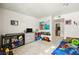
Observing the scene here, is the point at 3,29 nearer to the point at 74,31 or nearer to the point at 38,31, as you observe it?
the point at 38,31

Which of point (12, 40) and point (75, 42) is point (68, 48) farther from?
point (12, 40)

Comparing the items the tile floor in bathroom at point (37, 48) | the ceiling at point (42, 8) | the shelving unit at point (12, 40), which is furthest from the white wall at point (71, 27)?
the shelving unit at point (12, 40)

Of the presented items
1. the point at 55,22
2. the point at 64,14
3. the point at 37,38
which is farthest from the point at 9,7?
the point at 64,14

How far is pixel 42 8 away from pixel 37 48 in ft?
2.50

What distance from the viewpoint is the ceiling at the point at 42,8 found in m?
1.59

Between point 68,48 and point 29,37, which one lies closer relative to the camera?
point 68,48

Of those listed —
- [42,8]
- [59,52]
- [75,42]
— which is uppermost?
[42,8]

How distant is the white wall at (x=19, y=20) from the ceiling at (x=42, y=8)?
8 centimetres

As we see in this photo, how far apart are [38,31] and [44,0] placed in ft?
1.95

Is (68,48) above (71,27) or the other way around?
the other way around

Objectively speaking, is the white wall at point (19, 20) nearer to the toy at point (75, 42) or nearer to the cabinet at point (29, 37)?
the cabinet at point (29, 37)

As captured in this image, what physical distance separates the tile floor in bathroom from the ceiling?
0.55 metres

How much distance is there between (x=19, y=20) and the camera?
1700 millimetres

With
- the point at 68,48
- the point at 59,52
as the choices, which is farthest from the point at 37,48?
the point at 68,48
